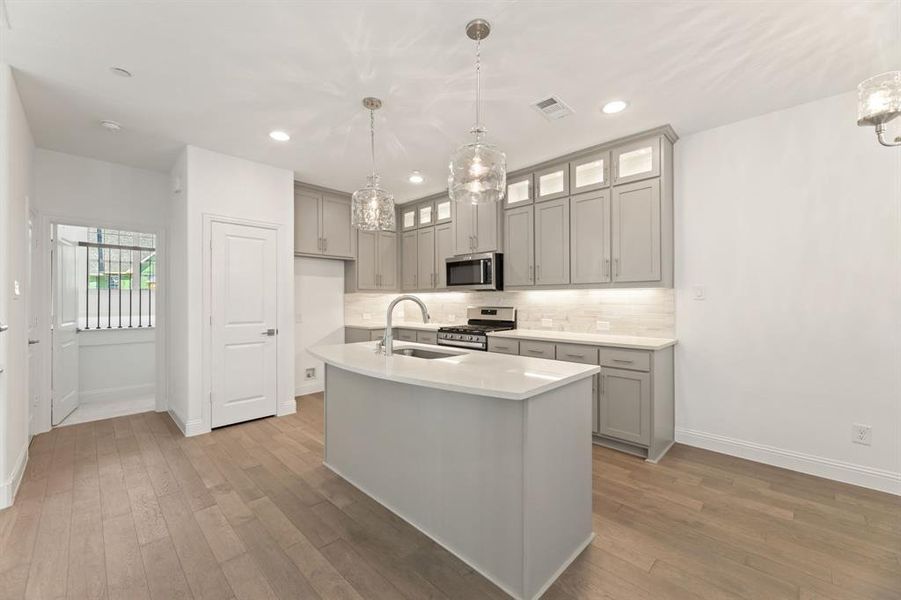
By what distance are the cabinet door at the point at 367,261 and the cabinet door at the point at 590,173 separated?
2926mm

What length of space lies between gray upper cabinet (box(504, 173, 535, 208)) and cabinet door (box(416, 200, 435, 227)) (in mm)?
1273

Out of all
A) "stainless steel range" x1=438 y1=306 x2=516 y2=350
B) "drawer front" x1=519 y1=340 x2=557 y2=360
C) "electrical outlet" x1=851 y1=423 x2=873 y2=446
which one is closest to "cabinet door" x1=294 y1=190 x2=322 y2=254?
"stainless steel range" x1=438 y1=306 x2=516 y2=350

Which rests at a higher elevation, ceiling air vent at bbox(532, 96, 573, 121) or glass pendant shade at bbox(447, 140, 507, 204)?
ceiling air vent at bbox(532, 96, 573, 121)

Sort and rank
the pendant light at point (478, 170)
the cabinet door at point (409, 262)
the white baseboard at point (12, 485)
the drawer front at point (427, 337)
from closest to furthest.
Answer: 1. the pendant light at point (478, 170)
2. the white baseboard at point (12, 485)
3. the drawer front at point (427, 337)
4. the cabinet door at point (409, 262)

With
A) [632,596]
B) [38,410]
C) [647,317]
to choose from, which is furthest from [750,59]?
[38,410]

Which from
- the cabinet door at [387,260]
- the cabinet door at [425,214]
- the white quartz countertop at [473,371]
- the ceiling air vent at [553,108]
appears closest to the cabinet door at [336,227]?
the cabinet door at [387,260]

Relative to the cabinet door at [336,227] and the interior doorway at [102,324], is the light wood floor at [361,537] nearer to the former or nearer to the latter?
the interior doorway at [102,324]

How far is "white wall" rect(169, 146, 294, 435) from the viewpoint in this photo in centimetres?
362

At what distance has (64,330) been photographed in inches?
161

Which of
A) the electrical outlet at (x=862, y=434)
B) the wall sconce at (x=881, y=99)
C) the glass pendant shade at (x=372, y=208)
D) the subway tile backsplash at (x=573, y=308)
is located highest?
the wall sconce at (x=881, y=99)

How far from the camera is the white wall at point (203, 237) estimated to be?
362cm

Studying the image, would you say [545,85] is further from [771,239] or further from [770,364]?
[770,364]

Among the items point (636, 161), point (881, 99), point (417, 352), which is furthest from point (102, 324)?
point (881, 99)

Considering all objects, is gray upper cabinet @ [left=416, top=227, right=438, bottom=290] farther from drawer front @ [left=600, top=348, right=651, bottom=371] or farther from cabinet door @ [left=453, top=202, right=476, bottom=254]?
drawer front @ [left=600, top=348, right=651, bottom=371]
